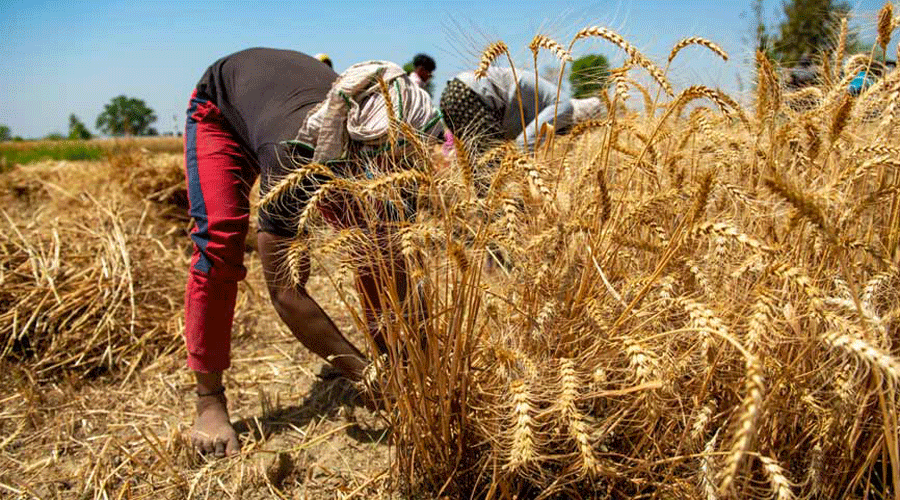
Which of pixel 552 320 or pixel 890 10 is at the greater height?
pixel 890 10

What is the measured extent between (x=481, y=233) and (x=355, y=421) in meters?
1.01

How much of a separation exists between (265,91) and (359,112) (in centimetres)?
38

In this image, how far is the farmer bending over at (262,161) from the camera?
1383 mm

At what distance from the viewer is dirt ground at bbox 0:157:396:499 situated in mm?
1590

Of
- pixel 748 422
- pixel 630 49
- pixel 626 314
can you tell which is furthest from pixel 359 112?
pixel 748 422

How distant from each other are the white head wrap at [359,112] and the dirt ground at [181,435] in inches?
28.3

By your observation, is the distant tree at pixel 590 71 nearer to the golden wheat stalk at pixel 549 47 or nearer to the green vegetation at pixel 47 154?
the golden wheat stalk at pixel 549 47

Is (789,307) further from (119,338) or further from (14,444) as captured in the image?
(119,338)

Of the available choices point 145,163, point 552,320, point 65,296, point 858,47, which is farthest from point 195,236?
point 145,163

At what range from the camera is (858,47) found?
197 cm

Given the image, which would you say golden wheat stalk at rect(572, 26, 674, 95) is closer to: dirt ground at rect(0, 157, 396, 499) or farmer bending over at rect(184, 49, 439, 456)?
farmer bending over at rect(184, 49, 439, 456)

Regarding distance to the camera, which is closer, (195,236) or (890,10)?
(890,10)

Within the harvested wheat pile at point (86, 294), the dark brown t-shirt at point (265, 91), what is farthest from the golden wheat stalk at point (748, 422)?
the harvested wheat pile at point (86, 294)

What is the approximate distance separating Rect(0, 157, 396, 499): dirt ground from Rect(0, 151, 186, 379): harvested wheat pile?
85 millimetres
